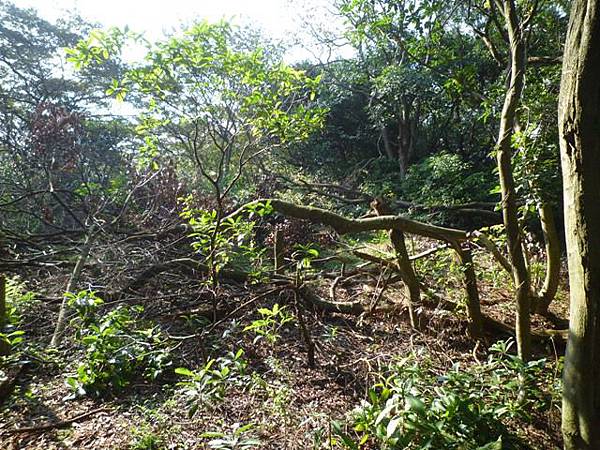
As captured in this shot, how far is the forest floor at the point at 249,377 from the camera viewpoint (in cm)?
217

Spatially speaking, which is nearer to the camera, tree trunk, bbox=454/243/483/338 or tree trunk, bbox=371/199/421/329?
tree trunk, bbox=454/243/483/338

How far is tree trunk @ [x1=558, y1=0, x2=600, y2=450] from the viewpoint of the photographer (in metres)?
1.50

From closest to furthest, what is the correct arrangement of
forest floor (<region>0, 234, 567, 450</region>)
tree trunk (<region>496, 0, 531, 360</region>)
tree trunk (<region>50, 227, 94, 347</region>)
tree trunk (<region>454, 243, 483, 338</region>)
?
forest floor (<region>0, 234, 567, 450</region>)
tree trunk (<region>496, 0, 531, 360</region>)
tree trunk (<region>454, 243, 483, 338</region>)
tree trunk (<region>50, 227, 94, 347</region>)

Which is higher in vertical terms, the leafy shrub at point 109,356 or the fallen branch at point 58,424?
the leafy shrub at point 109,356

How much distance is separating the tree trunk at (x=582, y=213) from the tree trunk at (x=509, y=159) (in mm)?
763

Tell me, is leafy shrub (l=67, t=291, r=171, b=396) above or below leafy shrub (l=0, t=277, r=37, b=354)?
below

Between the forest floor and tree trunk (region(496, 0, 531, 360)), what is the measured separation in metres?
0.56

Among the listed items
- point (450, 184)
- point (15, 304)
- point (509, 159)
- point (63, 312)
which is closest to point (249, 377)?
point (63, 312)

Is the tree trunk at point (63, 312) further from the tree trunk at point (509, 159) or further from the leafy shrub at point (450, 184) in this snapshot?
the leafy shrub at point (450, 184)

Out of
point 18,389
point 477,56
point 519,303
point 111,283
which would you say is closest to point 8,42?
point 111,283

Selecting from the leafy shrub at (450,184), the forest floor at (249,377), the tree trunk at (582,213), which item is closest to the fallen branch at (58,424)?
the forest floor at (249,377)

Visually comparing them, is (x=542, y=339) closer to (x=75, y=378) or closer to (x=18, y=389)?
(x=75, y=378)

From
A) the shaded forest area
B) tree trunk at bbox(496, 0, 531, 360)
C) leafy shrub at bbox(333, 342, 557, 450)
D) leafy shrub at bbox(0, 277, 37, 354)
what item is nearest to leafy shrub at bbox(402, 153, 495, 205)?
the shaded forest area

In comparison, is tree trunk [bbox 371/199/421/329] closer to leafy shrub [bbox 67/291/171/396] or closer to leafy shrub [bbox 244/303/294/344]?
leafy shrub [bbox 244/303/294/344]
